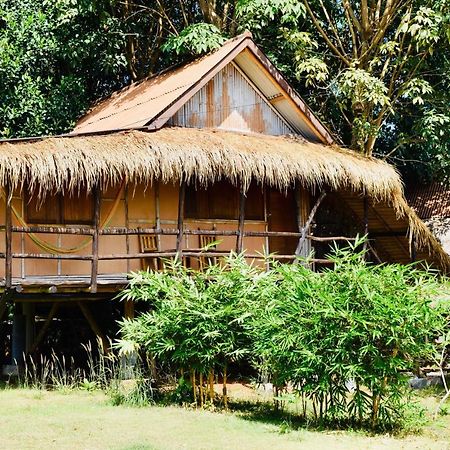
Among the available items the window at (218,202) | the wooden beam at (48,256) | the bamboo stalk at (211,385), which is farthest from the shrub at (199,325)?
the window at (218,202)

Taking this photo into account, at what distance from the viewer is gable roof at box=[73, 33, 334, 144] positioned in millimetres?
13016

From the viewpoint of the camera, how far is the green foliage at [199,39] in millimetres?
15539

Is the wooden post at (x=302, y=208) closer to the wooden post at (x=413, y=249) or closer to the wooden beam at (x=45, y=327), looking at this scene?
the wooden post at (x=413, y=249)

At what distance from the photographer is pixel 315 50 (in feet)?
→ 60.8

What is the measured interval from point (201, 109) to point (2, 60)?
442cm

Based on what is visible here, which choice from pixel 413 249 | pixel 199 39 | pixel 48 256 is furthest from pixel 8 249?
pixel 413 249

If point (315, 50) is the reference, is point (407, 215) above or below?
below

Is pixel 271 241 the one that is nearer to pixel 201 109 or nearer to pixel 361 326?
pixel 201 109

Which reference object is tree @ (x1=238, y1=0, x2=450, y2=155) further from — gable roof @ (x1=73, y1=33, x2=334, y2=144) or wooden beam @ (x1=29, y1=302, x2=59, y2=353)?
wooden beam @ (x1=29, y1=302, x2=59, y2=353)

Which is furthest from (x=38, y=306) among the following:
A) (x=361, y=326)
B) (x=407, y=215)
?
(x=361, y=326)

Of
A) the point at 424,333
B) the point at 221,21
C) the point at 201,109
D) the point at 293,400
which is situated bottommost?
the point at 293,400

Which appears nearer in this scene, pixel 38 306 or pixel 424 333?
pixel 424 333

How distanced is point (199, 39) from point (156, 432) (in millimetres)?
9357

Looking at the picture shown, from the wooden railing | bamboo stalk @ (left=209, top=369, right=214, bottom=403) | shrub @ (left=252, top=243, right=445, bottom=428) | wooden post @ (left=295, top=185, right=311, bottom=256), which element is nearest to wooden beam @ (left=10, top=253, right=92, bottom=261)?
the wooden railing
